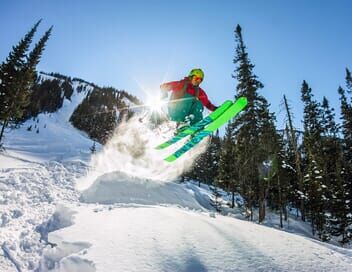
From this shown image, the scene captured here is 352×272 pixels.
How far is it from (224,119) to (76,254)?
21.5 feet

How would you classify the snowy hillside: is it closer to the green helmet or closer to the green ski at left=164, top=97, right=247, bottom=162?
the green ski at left=164, top=97, right=247, bottom=162

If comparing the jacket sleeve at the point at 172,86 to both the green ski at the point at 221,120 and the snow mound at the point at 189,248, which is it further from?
the snow mound at the point at 189,248

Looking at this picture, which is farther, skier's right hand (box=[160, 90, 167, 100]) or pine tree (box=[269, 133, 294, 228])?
pine tree (box=[269, 133, 294, 228])

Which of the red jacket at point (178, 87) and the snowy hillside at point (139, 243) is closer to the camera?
the snowy hillside at point (139, 243)

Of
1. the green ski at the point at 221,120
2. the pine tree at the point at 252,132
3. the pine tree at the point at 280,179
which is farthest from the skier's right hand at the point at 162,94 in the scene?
the pine tree at the point at 280,179

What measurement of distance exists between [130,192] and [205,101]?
11150 millimetres

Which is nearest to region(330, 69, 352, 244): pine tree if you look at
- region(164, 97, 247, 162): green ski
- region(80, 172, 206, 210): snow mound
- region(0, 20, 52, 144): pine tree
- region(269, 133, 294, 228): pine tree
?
region(269, 133, 294, 228): pine tree

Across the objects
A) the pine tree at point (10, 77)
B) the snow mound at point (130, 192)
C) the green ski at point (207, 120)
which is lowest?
the snow mound at point (130, 192)

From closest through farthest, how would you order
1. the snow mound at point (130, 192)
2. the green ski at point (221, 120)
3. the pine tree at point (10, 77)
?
the green ski at point (221, 120), the snow mound at point (130, 192), the pine tree at point (10, 77)

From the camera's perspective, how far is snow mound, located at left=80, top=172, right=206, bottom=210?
15678 millimetres

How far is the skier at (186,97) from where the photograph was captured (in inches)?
352

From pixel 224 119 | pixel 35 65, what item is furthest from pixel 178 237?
pixel 35 65

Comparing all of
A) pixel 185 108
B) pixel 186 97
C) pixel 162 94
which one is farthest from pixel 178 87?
pixel 185 108

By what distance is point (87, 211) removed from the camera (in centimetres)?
930
